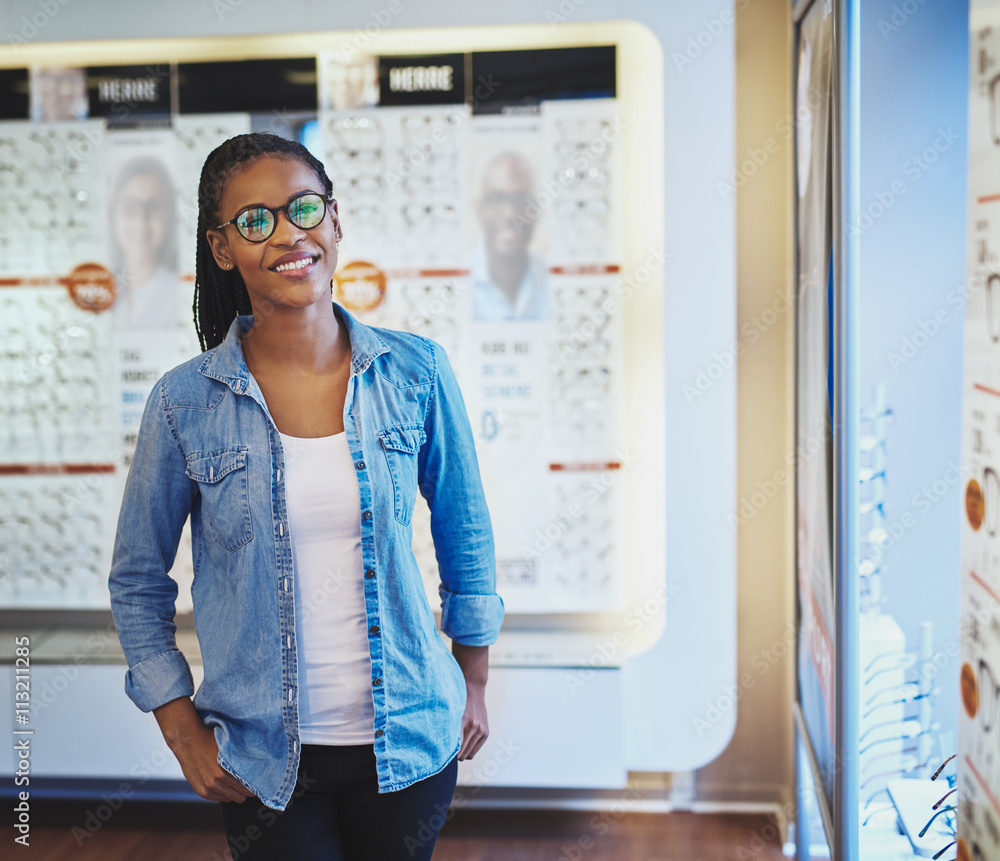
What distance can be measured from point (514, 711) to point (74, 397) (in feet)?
→ 5.06

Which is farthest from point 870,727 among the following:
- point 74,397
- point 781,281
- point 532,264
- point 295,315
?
point 74,397

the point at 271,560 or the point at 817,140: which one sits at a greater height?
the point at 817,140

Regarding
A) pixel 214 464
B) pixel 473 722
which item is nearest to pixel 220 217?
pixel 214 464

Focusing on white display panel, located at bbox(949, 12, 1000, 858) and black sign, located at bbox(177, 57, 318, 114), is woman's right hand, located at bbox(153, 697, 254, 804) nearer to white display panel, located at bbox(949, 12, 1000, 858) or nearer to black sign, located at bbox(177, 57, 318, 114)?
white display panel, located at bbox(949, 12, 1000, 858)

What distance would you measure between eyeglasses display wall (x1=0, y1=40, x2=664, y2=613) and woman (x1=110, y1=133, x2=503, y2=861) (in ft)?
4.16

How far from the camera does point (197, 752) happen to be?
3.92ft

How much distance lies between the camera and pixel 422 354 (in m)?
1.32

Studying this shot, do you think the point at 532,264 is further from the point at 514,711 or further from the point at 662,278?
the point at 514,711

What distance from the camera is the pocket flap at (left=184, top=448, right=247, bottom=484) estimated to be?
1191mm

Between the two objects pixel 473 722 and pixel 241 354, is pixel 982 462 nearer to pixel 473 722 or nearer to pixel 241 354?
pixel 473 722

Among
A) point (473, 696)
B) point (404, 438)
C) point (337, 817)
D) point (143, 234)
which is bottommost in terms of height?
point (337, 817)

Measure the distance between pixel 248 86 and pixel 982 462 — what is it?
2.11 m

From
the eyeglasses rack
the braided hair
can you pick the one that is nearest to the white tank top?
the braided hair

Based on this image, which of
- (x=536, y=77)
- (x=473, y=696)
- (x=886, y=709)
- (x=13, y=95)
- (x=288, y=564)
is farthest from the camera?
(x=13, y=95)
